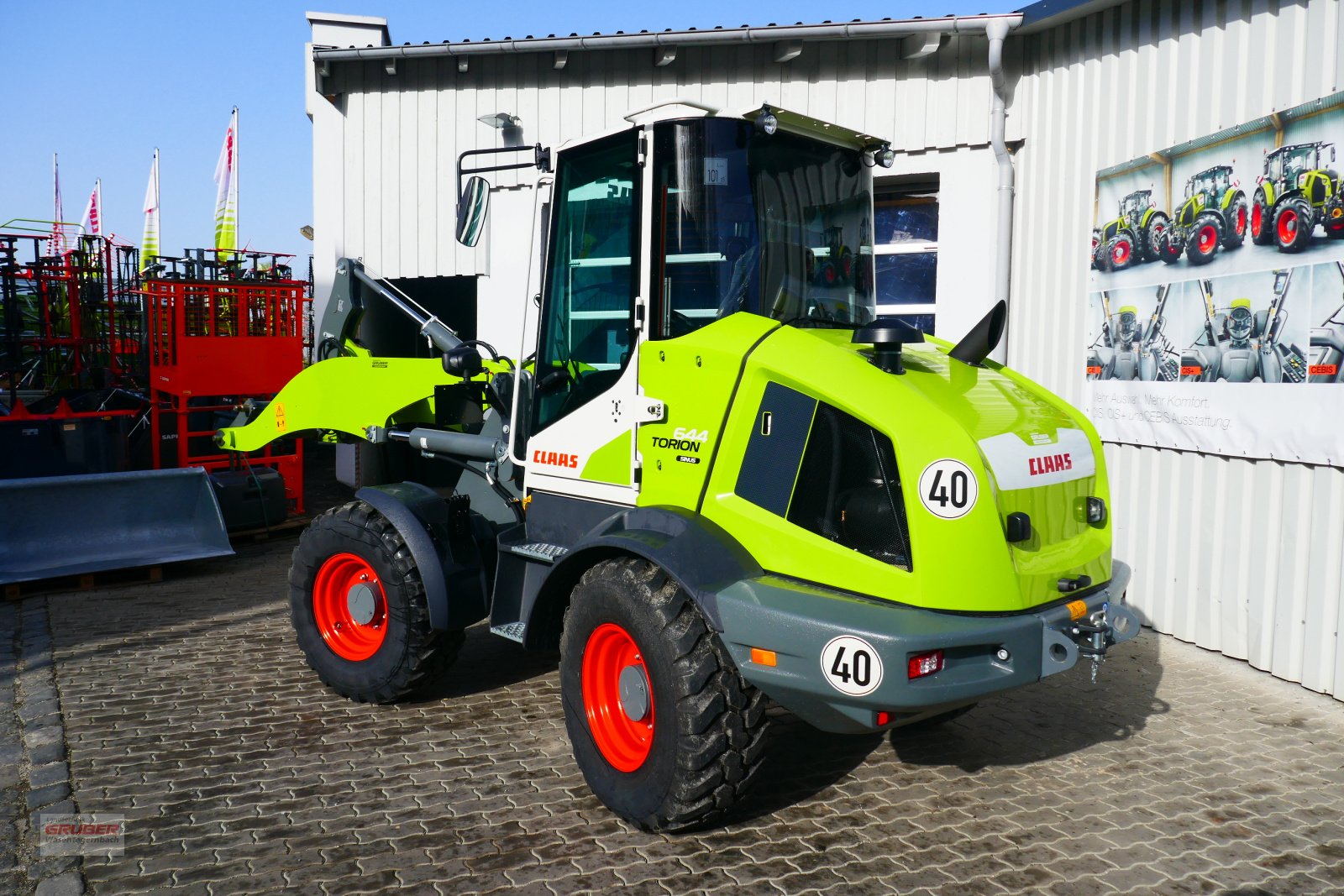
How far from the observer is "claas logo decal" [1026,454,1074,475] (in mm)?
3896

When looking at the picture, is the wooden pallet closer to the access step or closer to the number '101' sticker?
the access step

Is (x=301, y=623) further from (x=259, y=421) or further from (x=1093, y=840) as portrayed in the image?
(x=1093, y=840)

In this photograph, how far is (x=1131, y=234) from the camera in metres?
7.03

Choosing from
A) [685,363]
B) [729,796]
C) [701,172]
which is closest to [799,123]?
[701,172]

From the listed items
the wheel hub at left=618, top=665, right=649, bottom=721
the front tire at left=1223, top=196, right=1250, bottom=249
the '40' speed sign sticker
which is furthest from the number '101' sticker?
the front tire at left=1223, top=196, right=1250, bottom=249

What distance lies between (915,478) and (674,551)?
0.92 metres

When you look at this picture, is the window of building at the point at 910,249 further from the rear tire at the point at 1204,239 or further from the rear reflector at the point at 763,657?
the rear reflector at the point at 763,657

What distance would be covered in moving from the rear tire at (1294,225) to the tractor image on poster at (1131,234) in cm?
92

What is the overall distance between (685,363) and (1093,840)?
243 cm

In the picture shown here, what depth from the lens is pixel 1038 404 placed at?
4.36 metres

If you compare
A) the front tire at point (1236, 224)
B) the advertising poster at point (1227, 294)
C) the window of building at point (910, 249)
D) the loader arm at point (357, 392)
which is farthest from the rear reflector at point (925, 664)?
the window of building at point (910, 249)

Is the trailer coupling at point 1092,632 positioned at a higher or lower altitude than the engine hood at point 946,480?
lower

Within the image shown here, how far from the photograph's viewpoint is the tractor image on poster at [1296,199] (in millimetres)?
5492

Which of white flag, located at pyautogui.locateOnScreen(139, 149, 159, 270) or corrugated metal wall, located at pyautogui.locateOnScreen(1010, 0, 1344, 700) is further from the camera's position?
white flag, located at pyautogui.locateOnScreen(139, 149, 159, 270)
